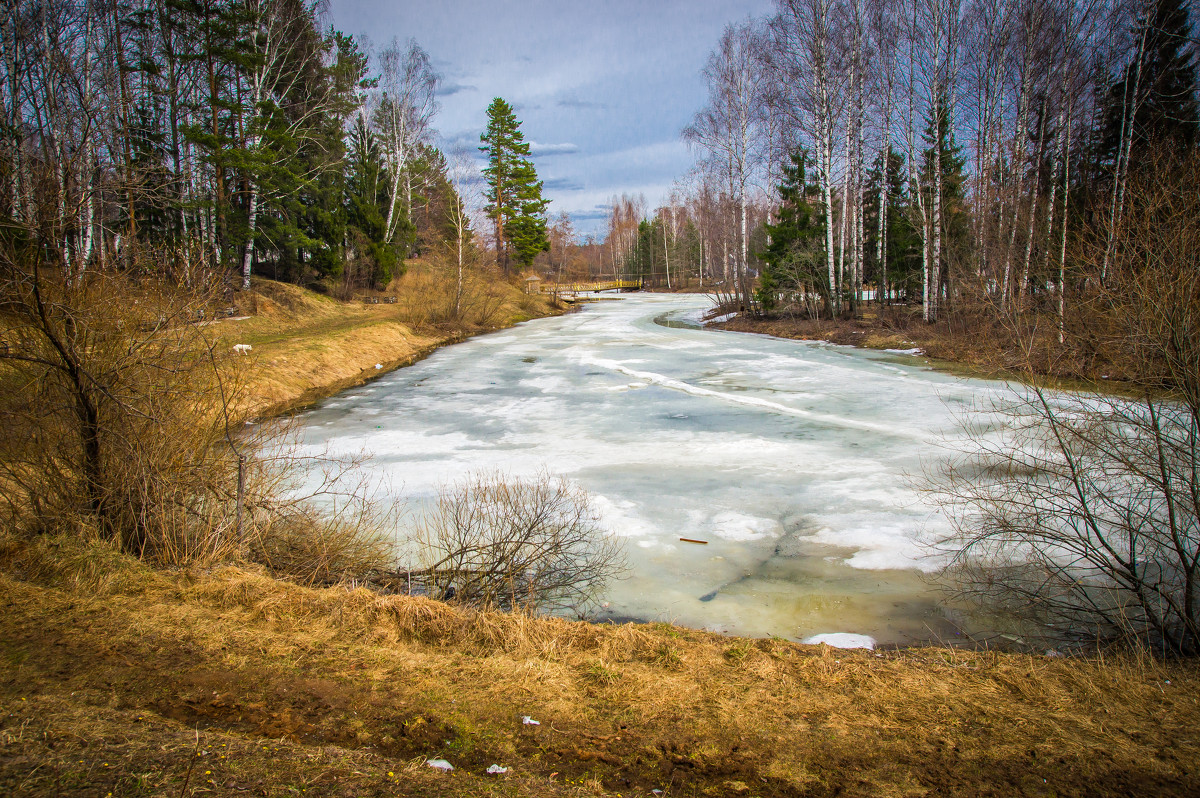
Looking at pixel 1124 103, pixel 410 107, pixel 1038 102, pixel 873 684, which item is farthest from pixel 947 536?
pixel 410 107

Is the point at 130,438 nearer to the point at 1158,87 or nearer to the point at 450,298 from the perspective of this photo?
the point at 450,298

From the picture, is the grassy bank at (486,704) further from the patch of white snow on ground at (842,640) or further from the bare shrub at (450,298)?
the bare shrub at (450,298)

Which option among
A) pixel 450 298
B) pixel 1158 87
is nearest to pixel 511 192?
pixel 450 298

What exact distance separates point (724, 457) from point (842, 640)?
5.23 meters

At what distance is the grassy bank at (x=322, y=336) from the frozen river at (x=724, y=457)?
124cm

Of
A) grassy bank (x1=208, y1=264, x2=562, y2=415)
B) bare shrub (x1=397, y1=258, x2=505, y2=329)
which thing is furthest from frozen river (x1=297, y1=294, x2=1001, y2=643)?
bare shrub (x1=397, y1=258, x2=505, y2=329)

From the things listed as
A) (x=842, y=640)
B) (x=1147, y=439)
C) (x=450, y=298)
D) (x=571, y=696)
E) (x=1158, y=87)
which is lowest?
(x=842, y=640)

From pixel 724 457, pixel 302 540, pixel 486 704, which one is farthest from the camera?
pixel 724 457

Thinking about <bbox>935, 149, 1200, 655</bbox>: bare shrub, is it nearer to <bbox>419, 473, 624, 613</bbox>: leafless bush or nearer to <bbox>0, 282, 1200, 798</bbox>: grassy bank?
<bbox>0, 282, 1200, 798</bbox>: grassy bank

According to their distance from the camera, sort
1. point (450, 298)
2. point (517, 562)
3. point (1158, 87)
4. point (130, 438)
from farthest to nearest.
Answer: point (450, 298) → point (1158, 87) → point (517, 562) → point (130, 438)

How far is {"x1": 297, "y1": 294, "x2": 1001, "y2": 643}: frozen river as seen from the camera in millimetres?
6254

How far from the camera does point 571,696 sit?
4230 millimetres

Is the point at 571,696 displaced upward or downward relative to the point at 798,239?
downward

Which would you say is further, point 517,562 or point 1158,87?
point 1158,87
